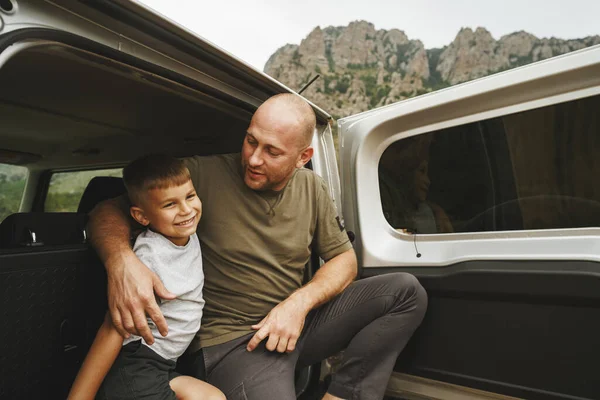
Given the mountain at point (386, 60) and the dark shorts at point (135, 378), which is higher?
the mountain at point (386, 60)

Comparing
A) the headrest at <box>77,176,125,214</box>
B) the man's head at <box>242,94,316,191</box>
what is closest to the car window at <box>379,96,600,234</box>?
the man's head at <box>242,94,316,191</box>

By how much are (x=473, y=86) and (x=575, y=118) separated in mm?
370

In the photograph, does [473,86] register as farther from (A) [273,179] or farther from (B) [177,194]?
(B) [177,194]

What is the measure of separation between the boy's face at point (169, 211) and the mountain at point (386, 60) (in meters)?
46.8

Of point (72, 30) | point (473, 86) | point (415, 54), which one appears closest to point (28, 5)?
point (72, 30)

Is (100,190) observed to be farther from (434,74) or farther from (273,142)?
(434,74)

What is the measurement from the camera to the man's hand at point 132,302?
110 centimetres

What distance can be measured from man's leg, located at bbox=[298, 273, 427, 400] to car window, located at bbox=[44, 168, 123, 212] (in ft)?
9.58

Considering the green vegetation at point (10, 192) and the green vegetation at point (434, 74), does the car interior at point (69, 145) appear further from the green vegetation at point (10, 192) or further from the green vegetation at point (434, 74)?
the green vegetation at point (434, 74)

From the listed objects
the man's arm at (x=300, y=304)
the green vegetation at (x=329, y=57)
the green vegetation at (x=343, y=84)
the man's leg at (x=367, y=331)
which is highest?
the green vegetation at (x=329, y=57)

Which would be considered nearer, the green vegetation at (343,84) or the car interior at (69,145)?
the car interior at (69,145)

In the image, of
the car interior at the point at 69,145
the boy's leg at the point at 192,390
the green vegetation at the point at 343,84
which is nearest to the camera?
the car interior at the point at 69,145

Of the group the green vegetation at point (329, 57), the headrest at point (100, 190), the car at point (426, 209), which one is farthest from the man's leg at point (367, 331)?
the green vegetation at point (329, 57)

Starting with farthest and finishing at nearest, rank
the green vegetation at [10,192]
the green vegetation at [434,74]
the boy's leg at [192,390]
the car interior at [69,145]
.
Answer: the green vegetation at [434,74] < the green vegetation at [10,192] < the boy's leg at [192,390] < the car interior at [69,145]
